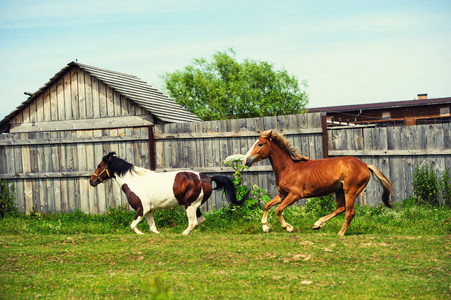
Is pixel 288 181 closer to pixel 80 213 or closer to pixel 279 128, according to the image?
pixel 279 128

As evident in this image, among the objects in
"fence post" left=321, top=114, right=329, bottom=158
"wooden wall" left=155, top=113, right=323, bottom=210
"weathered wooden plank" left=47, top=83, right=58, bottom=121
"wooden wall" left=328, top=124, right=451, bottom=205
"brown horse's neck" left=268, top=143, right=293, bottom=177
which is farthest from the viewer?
"weathered wooden plank" left=47, top=83, right=58, bottom=121

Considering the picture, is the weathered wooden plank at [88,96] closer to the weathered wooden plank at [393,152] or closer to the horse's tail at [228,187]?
the horse's tail at [228,187]

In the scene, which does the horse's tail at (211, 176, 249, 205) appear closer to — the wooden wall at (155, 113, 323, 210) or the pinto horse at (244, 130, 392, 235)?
the pinto horse at (244, 130, 392, 235)

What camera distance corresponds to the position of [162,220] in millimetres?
12250

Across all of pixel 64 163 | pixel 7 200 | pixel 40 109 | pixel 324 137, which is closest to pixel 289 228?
pixel 324 137

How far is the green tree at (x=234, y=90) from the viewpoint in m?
49.4

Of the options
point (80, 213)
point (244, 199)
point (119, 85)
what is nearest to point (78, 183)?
point (80, 213)

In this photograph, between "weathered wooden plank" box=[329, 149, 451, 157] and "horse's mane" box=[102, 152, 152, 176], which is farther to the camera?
"weathered wooden plank" box=[329, 149, 451, 157]

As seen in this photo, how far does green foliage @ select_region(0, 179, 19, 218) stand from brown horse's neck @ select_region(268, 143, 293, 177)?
8.56m

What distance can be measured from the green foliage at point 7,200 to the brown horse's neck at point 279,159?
8558mm

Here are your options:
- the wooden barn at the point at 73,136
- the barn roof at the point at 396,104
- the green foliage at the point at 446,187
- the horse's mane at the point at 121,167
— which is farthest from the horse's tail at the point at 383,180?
the barn roof at the point at 396,104

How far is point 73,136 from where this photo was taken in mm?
14547

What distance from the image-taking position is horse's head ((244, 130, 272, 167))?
33.0 feet

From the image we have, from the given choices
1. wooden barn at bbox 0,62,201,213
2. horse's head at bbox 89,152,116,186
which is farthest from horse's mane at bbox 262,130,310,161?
wooden barn at bbox 0,62,201,213
